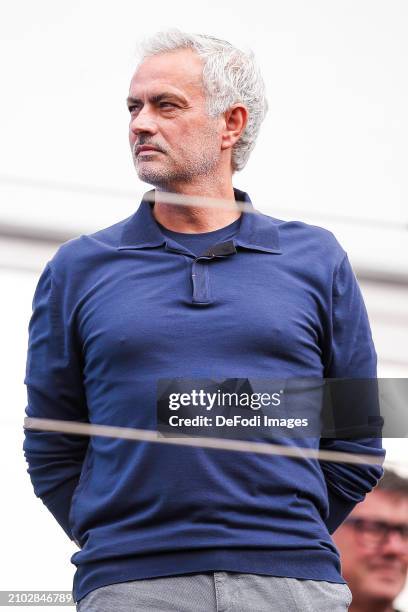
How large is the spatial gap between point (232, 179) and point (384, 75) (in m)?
0.50

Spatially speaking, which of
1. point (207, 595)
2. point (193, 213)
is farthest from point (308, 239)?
point (207, 595)

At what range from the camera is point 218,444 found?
1.17 metres

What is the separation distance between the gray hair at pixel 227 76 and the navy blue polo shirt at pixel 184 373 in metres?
0.14

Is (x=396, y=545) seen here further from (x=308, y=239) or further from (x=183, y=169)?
(x=183, y=169)

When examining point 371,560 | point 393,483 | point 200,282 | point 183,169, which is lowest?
point 371,560

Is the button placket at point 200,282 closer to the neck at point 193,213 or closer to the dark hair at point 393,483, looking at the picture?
the neck at point 193,213

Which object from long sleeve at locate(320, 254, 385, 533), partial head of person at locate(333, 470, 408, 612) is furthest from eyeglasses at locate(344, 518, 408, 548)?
long sleeve at locate(320, 254, 385, 533)

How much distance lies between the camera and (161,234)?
1.34 metres

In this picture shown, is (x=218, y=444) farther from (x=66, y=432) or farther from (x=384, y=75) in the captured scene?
(x=384, y=75)

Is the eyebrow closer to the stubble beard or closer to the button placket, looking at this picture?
the stubble beard

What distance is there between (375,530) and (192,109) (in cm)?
66

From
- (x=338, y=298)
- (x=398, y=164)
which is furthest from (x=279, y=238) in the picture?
(x=398, y=164)

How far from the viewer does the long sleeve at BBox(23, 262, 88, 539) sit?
130cm

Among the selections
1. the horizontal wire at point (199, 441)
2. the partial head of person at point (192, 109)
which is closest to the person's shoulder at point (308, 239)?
the partial head of person at point (192, 109)
